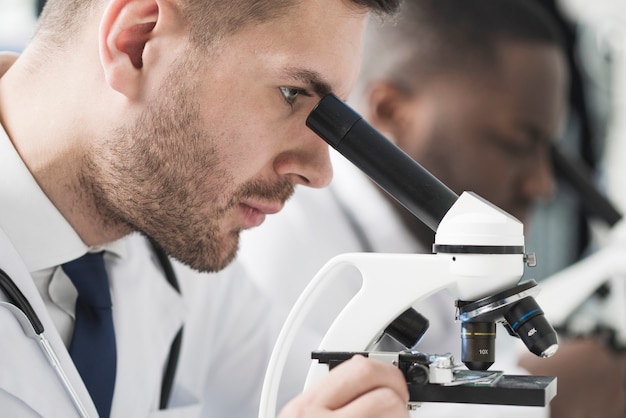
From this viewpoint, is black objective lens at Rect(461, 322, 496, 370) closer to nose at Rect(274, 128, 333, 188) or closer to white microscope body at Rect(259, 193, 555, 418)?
white microscope body at Rect(259, 193, 555, 418)

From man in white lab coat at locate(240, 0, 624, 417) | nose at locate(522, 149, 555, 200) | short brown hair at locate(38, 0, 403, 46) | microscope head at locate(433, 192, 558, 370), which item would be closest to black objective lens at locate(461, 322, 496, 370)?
microscope head at locate(433, 192, 558, 370)

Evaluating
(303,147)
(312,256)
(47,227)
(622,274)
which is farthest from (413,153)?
(47,227)

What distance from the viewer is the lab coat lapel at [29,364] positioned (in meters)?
0.83

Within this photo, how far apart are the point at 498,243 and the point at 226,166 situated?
0.34 meters

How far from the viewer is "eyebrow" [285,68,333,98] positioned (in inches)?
33.5

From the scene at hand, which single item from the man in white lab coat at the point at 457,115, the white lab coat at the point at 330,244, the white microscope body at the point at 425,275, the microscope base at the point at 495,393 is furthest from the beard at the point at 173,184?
the man in white lab coat at the point at 457,115

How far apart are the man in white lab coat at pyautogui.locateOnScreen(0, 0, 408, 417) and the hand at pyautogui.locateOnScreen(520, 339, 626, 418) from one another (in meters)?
0.87

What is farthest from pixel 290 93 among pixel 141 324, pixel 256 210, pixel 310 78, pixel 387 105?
pixel 387 105

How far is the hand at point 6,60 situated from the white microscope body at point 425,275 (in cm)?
53

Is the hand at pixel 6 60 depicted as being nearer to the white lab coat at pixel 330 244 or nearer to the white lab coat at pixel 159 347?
the white lab coat at pixel 159 347

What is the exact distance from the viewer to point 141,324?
3.46 feet

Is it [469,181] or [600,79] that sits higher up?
[600,79]

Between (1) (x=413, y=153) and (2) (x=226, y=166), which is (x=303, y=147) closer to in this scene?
(2) (x=226, y=166)

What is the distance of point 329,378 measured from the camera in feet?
2.21
